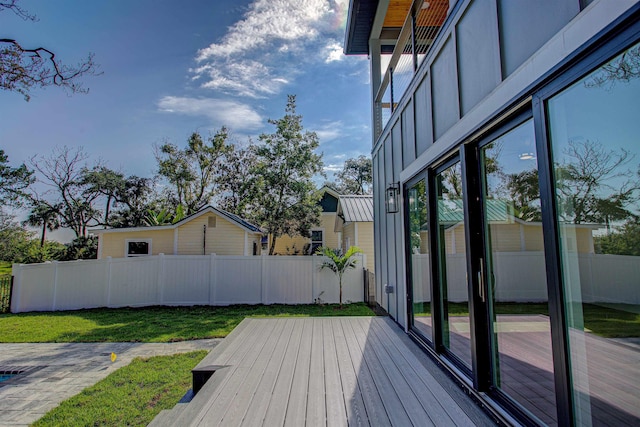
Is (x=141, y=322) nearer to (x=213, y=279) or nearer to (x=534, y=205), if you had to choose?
(x=213, y=279)

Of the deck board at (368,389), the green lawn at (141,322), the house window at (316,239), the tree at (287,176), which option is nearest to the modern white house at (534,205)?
the deck board at (368,389)

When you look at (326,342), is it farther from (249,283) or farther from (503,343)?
(249,283)

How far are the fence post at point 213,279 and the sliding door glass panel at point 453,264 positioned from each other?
797 cm

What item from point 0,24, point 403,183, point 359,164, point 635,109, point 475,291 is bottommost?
point 475,291

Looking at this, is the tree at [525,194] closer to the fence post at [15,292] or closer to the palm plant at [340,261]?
the palm plant at [340,261]

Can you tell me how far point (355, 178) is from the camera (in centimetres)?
2823

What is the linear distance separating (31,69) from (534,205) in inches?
357

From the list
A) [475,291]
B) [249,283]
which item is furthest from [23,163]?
[475,291]

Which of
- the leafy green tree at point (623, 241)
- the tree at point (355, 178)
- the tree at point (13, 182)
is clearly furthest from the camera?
the tree at point (355, 178)

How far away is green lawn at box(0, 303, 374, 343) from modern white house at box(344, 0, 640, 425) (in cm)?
528

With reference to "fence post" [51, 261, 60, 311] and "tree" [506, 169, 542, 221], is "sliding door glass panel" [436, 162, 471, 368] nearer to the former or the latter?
"tree" [506, 169, 542, 221]

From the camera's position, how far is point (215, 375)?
298 centimetres

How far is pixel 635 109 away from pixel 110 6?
379 inches

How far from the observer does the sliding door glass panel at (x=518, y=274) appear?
178 centimetres
